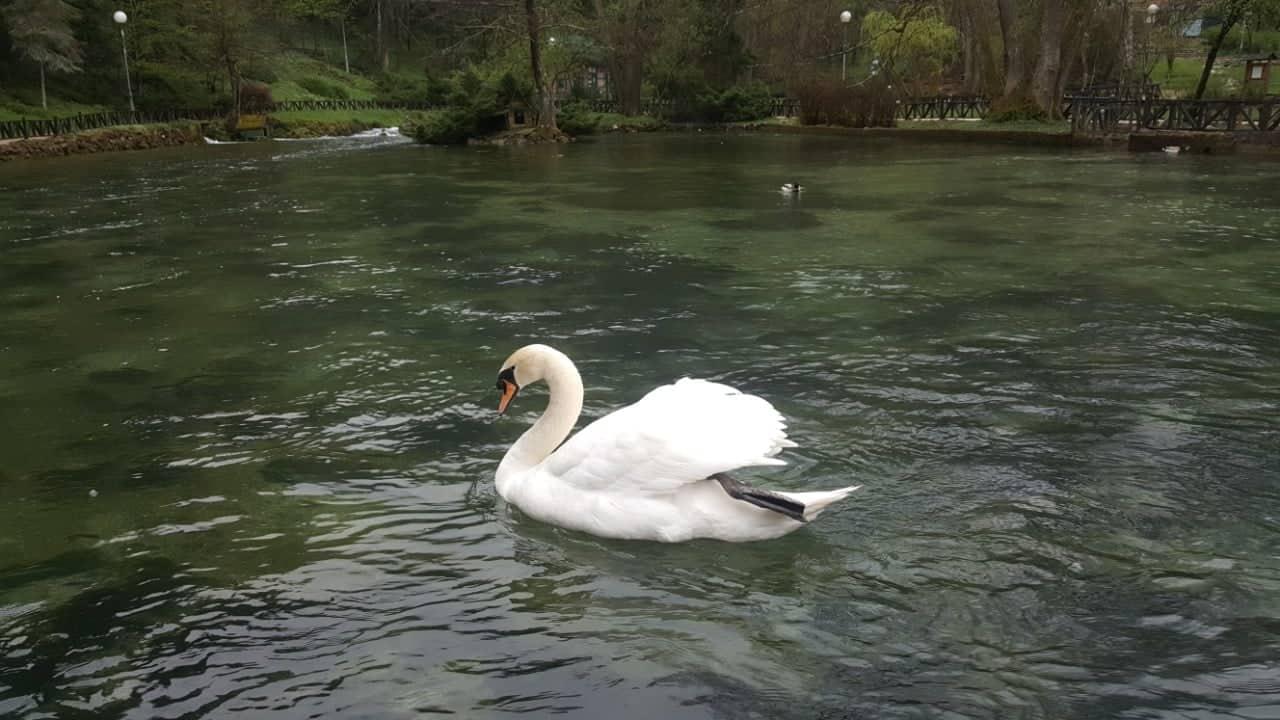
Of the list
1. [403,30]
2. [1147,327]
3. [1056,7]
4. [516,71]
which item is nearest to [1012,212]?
[1147,327]

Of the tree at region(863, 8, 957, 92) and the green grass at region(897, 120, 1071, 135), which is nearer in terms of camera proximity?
the green grass at region(897, 120, 1071, 135)

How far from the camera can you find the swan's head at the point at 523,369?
6109mm

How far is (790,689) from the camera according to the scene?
4.20 m

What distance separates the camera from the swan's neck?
6105 millimetres

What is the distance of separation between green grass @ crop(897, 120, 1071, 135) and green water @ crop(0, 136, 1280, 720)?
21.6 meters

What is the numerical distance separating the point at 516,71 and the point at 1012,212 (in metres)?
32.3

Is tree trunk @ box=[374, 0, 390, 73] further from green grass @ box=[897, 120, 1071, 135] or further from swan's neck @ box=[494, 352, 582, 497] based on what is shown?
swan's neck @ box=[494, 352, 582, 497]

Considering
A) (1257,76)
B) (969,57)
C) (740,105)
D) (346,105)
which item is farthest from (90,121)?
(1257,76)

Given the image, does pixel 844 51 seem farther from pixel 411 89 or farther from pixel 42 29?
pixel 411 89

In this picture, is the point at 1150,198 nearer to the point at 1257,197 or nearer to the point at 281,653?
the point at 1257,197

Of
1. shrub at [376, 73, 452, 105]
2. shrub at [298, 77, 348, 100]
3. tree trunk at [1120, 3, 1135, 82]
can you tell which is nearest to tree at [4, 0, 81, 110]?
shrub at [298, 77, 348, 100]

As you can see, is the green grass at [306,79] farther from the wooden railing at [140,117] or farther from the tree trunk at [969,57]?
the tree trunk at [969,57]

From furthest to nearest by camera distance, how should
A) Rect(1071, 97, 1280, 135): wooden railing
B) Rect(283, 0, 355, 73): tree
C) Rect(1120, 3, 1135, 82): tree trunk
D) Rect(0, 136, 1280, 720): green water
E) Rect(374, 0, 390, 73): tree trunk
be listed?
Rect(374, 0, 390, 73): tree trunk
Rect(283, 0, 355, 73): tree
Rect(1120, 3, 1135, 82): tree trunk
Rect(1071, 97, 1280, 135): wooden railing
Rect(0, 136, 1280, 720): green water

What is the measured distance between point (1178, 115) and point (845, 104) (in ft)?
57.9
